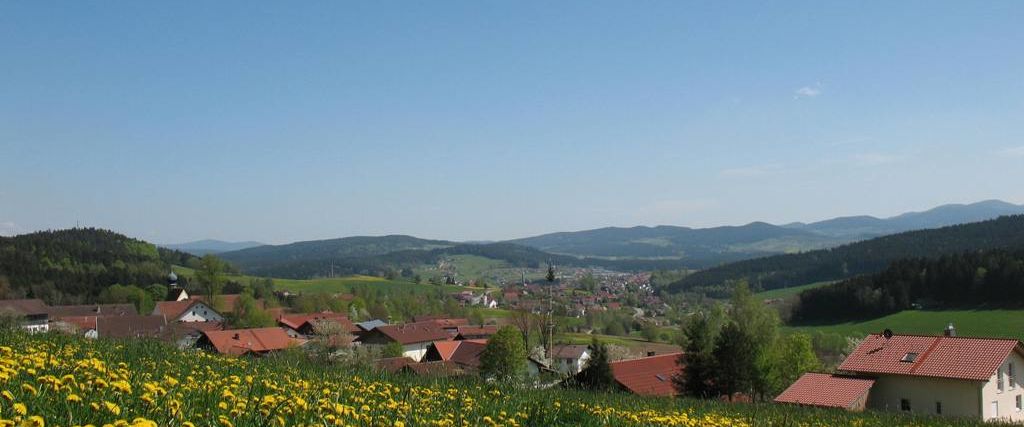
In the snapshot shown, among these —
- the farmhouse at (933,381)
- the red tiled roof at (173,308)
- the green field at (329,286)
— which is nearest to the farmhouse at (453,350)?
the farmhouse at (933,381)

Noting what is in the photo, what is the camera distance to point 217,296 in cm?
11025

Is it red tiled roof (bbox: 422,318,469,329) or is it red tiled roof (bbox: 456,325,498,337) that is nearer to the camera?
red tiled roof (bbox: 456,325,498,337)

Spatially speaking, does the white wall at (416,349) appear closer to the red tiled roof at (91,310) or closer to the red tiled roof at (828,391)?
the red tiled roof at (91,310)

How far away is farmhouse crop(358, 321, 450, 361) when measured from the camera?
257 feet

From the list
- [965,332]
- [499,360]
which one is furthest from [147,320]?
[965,332]

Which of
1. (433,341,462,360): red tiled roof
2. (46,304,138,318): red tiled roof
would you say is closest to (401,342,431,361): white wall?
(433,341,462,360): red tiled roof

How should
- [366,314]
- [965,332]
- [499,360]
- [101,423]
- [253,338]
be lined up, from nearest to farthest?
[101,423]
[499,360]
[253,338]
[965,332]
[366,314]

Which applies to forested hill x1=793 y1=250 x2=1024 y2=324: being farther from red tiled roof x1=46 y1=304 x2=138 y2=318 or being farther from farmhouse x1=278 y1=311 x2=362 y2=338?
red tiled roof x1=46 y1=304 x2=138 y2=318

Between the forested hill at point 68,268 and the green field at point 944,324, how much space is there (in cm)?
11016

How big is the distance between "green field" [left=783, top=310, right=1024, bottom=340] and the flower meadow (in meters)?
81.6

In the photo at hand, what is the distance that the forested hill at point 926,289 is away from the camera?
9731 cm

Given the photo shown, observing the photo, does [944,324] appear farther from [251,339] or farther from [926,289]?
[251,339]

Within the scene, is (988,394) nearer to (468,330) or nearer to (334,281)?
(468,330)

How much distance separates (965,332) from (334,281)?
13703 centimetres
